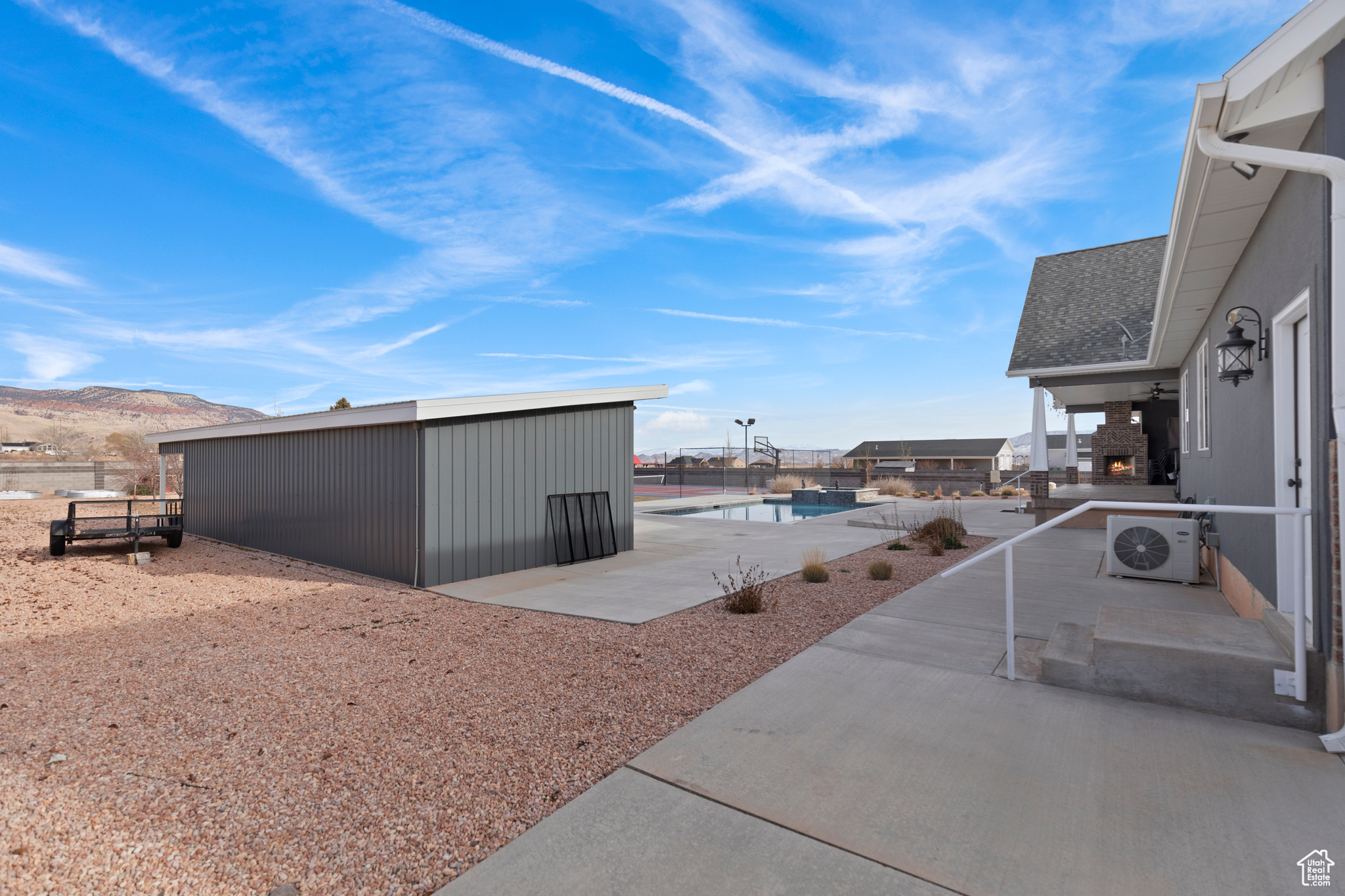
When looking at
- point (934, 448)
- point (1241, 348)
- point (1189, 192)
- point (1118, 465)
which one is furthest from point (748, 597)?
point (934, 448)

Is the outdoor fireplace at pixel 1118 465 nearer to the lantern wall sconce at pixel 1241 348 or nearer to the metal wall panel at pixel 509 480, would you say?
the lantern wall sconce at pixel 1241 348

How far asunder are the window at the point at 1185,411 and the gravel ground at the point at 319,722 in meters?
7.15

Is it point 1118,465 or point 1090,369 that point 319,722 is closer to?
point 1090,369

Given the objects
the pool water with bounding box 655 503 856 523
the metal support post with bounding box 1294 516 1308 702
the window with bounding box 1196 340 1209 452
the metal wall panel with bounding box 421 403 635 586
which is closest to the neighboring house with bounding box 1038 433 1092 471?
the pool water with bounding box 655 503 856 523

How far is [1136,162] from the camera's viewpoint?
901cm

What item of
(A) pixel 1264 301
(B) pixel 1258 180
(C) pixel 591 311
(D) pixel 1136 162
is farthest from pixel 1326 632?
(C) pixel 591 311

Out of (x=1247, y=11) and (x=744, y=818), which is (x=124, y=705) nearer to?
(x=744, y=818)

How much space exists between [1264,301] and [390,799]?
6309 millimetres

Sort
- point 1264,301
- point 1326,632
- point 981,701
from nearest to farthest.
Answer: point 1326,632 → point 981,701 → point 1264,301

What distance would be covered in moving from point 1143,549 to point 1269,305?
320 cm

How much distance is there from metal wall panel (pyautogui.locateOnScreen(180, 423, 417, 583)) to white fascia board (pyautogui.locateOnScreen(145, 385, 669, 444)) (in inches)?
6.7

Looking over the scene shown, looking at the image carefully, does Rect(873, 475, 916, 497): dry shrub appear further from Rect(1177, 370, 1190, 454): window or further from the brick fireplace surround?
Rect(1177, 370, 1190, 454): window

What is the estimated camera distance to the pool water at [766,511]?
16156 mm

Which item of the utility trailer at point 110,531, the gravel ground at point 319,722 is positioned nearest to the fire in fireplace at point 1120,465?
the gravel ground at point 319,722
